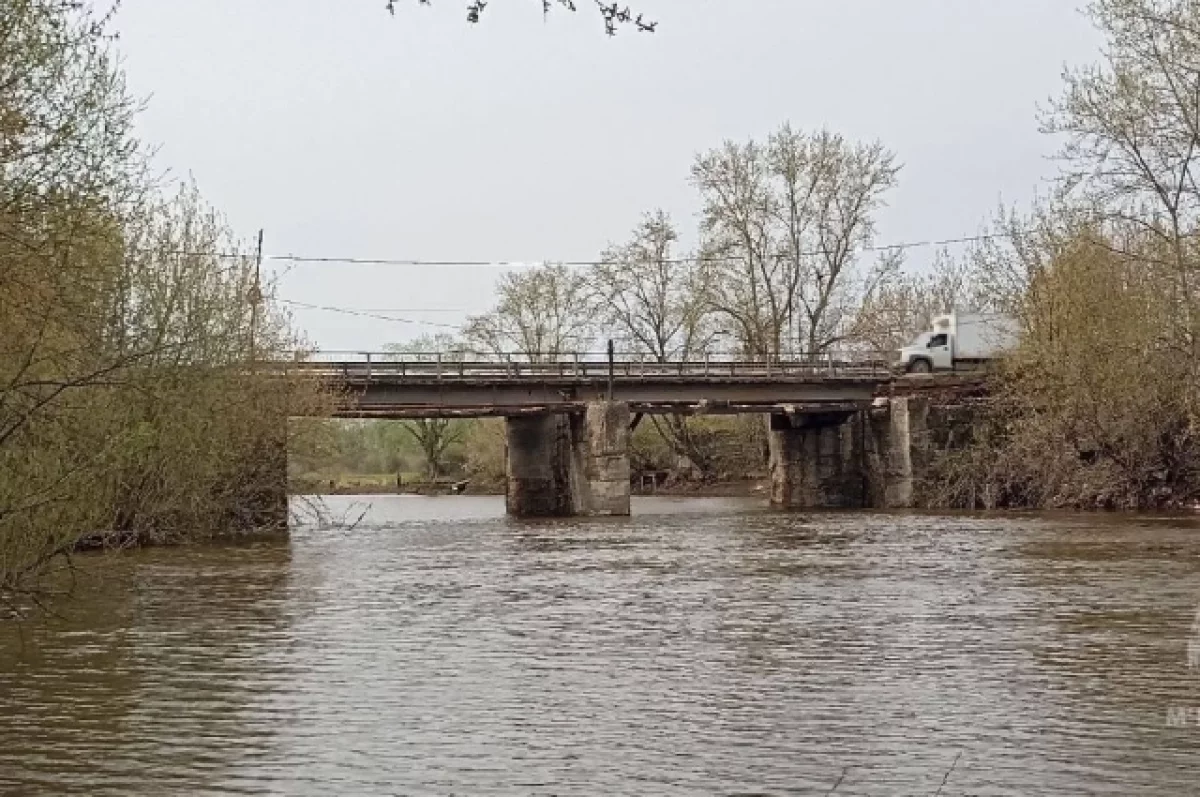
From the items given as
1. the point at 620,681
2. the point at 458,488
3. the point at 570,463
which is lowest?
the point at 620,681

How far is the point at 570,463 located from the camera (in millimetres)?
62000

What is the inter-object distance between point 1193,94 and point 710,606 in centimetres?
2501

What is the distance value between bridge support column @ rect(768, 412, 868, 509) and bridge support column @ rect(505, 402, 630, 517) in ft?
31.6

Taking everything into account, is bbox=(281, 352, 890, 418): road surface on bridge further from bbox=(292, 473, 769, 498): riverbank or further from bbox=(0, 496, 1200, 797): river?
bbox=(0, 496, 1200, 797): river

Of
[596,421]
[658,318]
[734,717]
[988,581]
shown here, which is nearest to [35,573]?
[734,717]

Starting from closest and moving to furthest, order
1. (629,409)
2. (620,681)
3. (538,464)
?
(620,681)
(629,409)
(538,464)

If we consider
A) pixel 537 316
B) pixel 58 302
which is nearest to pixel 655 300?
pixel 537 316

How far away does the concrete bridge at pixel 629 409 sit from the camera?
54625 mm

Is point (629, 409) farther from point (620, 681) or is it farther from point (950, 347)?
point (620, 681)

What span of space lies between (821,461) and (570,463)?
445 inches

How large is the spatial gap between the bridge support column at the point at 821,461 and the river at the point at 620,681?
35736 millimetres

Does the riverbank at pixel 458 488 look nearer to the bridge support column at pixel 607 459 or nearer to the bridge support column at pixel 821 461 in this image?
the bridge support column at pixel 821 461

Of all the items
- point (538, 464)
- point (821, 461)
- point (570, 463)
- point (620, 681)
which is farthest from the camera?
point (821, 461)

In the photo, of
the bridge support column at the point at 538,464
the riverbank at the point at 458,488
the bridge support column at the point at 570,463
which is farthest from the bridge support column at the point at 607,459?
the riverbank at the point at 458,488
